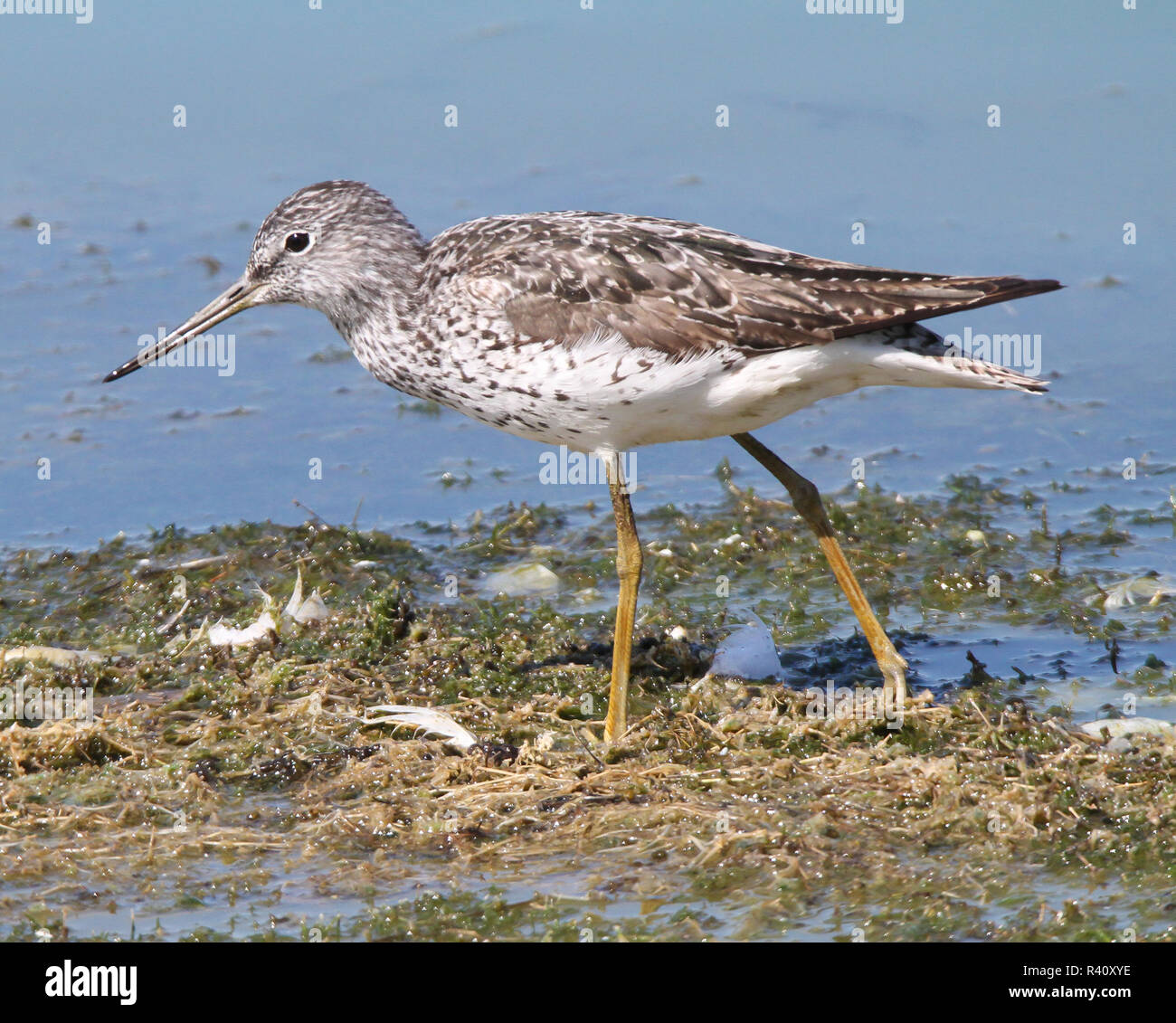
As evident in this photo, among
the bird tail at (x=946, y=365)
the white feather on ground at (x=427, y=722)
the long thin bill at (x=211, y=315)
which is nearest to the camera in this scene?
the bird tail at (x=946, y=365)

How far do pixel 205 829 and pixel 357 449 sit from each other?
4.86m

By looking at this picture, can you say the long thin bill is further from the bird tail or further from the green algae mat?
the bird tail

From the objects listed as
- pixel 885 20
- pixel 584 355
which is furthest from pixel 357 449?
pixel 885 20

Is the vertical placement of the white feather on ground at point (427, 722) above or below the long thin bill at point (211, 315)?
below

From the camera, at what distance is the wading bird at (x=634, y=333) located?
7.11 metres

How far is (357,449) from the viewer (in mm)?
11117

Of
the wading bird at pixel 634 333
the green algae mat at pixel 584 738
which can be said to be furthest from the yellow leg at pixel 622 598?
the green algae mat at pixel 584 738

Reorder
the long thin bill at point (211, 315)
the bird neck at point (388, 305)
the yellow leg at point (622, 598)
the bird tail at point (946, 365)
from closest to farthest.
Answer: the bird tail at point (946, 365) < the yellow leg at point (622, 598) < the bird neck at point (388, 305) < the long thin bill at point (211, 315)

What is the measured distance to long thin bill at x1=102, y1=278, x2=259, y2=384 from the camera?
331 inches

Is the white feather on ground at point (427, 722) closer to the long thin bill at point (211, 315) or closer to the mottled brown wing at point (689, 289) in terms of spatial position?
the mottled brown wing at point (689, 289)

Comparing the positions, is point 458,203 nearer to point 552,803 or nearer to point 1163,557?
point 1163,557

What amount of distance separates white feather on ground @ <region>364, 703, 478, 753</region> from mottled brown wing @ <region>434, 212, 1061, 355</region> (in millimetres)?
1844

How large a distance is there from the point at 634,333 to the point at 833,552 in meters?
1.73

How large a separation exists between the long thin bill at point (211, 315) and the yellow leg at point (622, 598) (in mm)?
2312
